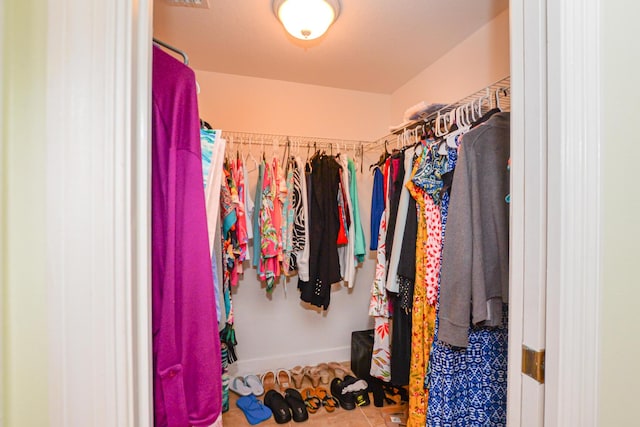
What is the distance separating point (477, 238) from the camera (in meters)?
1.09

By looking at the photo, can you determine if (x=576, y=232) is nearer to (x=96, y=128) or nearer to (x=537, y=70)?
(x=537, y=70)

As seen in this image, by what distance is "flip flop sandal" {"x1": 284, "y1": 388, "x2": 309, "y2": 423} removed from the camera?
183cm

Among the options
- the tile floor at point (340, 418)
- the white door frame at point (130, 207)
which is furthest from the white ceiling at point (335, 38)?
the tile floor at point (340, 418)

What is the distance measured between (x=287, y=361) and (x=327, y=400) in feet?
1.74

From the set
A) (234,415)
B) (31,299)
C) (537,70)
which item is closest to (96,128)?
(31,299)

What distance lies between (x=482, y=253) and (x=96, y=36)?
48.6 inches

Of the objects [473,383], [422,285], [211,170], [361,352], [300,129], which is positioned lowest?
[361,352]

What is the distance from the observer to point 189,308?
65 centimetres

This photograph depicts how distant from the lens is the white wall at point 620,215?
21.4 inches

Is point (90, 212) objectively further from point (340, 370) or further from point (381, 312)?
point (340, 370)

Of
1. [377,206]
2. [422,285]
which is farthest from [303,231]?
[422,285]

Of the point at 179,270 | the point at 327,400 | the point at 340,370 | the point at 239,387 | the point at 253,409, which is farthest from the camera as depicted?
the point at 340,370

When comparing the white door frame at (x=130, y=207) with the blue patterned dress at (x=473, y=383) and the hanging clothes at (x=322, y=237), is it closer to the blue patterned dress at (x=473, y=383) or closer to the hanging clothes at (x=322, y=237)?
the blue patterned dress at (x=473, y=383)

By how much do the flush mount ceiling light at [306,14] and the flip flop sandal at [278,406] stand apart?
2231 millimetres
